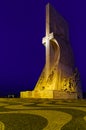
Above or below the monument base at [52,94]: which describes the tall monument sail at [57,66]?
above

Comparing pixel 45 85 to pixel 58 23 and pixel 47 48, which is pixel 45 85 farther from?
pixel 58 23

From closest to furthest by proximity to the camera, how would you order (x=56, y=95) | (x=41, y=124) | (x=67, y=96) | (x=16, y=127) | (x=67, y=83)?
(x=16, y=127)
(x=41, y=124)
(x=56, y=95)
(x=67, y=96)
(x=67, y=83)

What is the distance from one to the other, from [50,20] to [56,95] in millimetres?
9964

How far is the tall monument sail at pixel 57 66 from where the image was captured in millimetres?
23692

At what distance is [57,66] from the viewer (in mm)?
24672

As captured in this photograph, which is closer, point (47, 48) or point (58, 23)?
point (47, 48)

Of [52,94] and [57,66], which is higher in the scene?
[57,66]

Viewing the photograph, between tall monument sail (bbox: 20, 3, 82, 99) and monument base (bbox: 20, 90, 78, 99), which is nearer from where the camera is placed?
monument base (bbox: 20, 90, 78, 99)

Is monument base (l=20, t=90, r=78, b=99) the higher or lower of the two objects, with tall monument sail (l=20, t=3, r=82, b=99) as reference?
lower

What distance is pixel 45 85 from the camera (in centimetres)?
2477

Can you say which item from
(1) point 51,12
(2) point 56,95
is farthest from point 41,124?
(1) point 51,12

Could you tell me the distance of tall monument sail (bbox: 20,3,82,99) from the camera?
2369 centimetres

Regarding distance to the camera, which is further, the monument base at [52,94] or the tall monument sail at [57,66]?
the tall monument sail at [57,66]

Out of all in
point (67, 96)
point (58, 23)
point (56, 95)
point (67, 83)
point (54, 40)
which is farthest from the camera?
point (58, 23)
